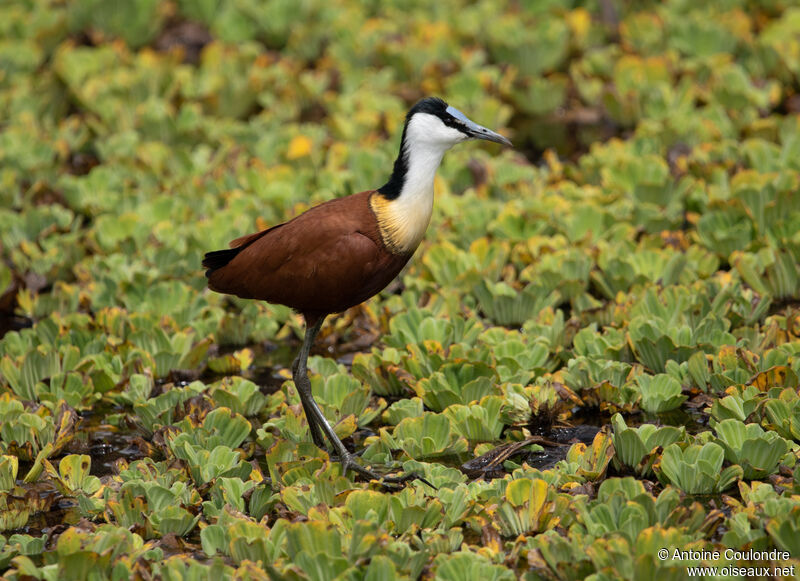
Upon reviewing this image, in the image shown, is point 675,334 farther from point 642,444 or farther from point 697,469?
point 697,469

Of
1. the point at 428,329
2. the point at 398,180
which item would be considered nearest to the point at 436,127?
the point at 398,180

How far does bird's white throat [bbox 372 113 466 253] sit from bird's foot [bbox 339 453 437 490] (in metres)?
0.95

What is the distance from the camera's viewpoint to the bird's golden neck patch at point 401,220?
487cm

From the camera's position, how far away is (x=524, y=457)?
483 centimetres

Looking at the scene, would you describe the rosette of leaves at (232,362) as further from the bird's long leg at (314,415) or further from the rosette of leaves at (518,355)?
→ the rosette of leaves at (518,355)

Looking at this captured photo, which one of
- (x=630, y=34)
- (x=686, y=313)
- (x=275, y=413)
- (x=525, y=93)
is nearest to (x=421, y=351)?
(x=275, y=413)

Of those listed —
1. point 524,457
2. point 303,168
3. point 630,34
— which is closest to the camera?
point 524,457

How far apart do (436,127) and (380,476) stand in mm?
1583

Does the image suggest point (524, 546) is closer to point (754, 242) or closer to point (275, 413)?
point (275, 413)

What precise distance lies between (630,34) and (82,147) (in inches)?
185

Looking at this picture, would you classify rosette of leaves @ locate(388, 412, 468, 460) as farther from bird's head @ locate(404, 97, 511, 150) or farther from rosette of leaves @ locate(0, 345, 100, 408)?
rosette of leaves @ locate(0, 345, 100, 408)

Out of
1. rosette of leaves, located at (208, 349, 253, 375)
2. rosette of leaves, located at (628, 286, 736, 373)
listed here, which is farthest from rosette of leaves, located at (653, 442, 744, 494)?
rosette of leaves, located at (208, 349, 253, 375)

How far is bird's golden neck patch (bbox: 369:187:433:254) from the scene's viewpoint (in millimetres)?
4867

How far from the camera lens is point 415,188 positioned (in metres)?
4.91
